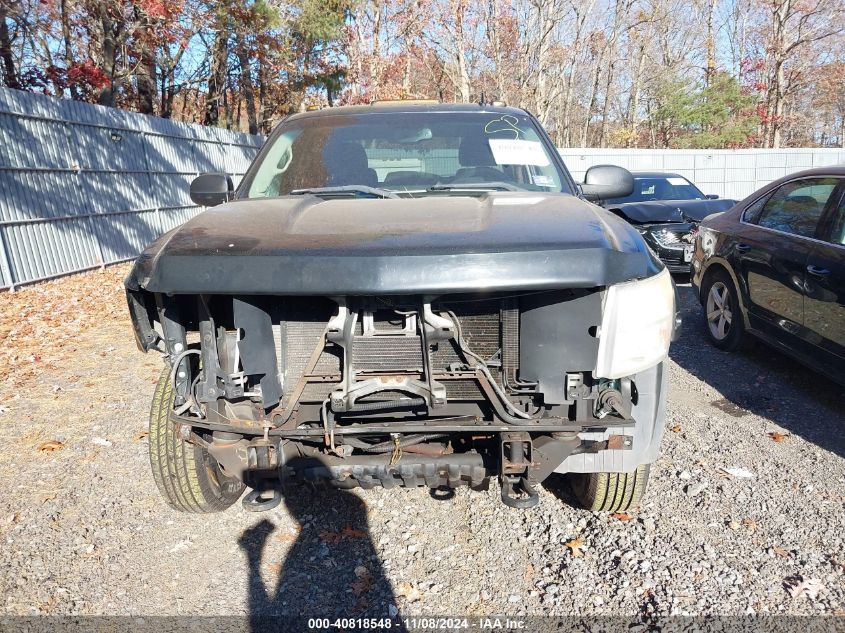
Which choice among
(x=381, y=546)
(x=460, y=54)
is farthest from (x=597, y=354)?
(x=460, y=54)

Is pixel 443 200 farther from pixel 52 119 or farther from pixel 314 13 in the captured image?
pixel 314 13

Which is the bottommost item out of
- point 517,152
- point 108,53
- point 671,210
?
point 671,210

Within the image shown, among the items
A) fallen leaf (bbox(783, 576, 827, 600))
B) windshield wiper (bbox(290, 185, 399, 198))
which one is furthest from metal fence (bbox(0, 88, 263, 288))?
fallen leaf (bbox(783, 576, 827, 600))

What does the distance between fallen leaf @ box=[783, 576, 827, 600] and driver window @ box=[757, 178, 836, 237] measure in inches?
102

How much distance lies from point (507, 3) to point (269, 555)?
25.5m

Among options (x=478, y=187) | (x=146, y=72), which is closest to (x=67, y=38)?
(x=146, y=72)

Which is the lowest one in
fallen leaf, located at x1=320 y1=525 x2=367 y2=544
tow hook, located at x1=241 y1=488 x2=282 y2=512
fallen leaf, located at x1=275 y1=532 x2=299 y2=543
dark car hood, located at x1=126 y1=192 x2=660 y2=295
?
fallen leaf, located at x1=320 y1=525 x2=367 y2=544

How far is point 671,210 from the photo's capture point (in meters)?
8.48

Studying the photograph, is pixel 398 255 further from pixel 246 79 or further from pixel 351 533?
pixel 246 79

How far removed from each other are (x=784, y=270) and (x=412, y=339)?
A: 337cm

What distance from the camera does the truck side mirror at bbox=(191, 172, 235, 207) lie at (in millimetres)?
3414

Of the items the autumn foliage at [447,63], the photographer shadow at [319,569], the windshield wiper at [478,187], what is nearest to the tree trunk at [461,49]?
the autumn foliage at [447,63]

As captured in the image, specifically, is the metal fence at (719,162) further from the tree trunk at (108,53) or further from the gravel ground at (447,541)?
the gravel ground at (447,541)

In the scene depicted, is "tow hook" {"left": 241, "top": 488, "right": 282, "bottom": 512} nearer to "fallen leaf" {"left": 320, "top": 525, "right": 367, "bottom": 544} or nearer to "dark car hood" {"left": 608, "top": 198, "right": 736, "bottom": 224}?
"fallen leaf" {"left": 320, "top": 525, "right": 367, "bottom": 544}
